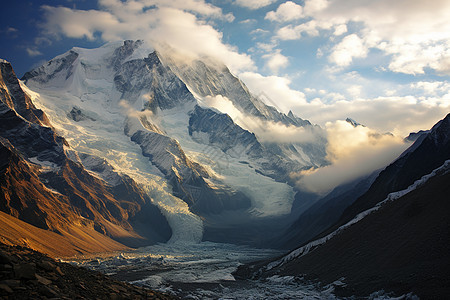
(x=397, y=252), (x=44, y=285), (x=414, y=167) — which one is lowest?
(x=397, y=252)

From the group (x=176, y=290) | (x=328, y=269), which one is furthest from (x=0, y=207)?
(x=328, y=269)

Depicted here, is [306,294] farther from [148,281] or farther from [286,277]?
[148,281]

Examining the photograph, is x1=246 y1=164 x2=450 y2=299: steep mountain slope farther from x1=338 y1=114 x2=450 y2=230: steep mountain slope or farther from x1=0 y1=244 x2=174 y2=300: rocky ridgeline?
x1=0 y1=244 x2=174 y2=300: rocky ridgeline

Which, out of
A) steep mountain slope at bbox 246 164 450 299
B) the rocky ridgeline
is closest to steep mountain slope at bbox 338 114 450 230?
steep mountain slope at bbox 246 164 450 299

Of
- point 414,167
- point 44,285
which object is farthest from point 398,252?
point 414,167

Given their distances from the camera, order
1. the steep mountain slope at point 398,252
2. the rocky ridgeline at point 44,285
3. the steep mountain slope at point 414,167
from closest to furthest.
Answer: the rocky ridgeline at point 44,285 → the steep mountain slope at point 398,252 → the steep mountain slope at point 414,167

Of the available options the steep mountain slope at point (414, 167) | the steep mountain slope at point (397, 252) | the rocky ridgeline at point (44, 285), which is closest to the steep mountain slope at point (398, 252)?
the steep mountain slope at point (397, 252)

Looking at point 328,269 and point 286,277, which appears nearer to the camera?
point 328,269

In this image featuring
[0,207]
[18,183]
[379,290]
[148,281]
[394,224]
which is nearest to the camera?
[379,290]

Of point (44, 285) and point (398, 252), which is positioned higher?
point (44, 285)

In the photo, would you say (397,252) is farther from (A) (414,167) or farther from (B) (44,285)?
(A) (414,167)

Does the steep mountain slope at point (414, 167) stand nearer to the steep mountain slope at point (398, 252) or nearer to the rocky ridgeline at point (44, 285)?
the steep mountain slope at point (398, 252)
